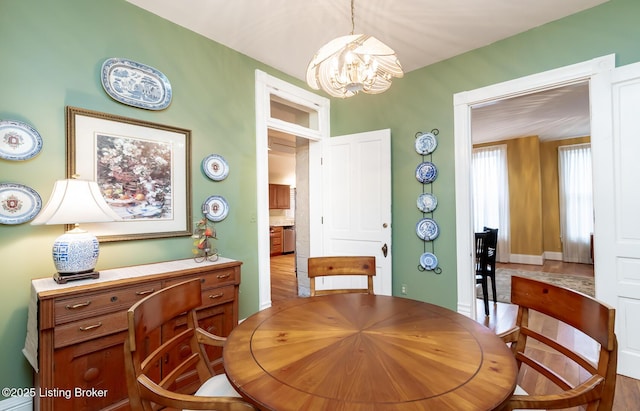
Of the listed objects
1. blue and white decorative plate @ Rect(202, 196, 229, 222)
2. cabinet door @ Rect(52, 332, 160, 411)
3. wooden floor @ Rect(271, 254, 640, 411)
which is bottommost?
wooden floor @ Rect(271, 254, 640, 411)

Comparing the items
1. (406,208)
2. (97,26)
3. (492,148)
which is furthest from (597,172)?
(492,148)

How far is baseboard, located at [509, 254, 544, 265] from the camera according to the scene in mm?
6285

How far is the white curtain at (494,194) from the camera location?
660cm

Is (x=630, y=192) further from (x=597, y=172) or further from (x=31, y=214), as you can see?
(x=31, y=214)

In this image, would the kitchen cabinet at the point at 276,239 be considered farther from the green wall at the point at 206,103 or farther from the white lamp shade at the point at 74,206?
the white lamp shade at the point at 74,206

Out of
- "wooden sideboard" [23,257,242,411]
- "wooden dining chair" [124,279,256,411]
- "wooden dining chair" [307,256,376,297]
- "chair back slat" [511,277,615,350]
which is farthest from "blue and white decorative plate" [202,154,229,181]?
"chair back slat" [511,277,615,350]

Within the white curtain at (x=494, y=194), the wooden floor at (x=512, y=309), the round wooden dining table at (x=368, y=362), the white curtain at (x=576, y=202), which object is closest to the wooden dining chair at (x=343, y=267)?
the round wooden dining table at (x=368, y=362)

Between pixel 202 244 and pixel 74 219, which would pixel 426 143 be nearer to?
pixel 202 244

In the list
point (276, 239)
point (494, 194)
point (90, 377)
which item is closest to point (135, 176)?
point (90, 377)

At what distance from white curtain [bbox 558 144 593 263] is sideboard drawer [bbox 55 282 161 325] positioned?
7.90 m

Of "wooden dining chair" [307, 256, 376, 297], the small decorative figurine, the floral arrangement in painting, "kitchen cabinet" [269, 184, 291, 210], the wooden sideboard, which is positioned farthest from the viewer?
"kitchen cabinet" [269, 184, 291, 210]

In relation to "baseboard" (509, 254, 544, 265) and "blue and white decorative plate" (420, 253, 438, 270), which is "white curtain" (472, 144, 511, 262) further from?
"blue and white decorative plate" (420, 253, 438, 270)

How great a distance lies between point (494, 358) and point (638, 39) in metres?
2.79

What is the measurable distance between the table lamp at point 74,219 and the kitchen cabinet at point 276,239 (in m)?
6.08
